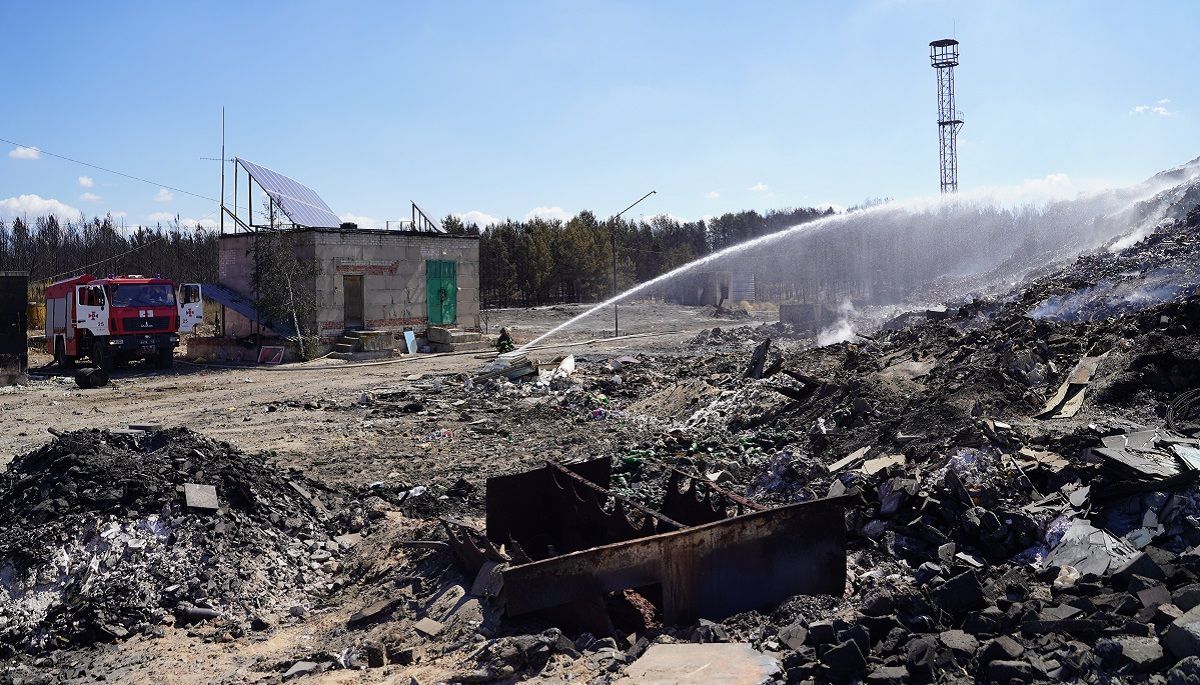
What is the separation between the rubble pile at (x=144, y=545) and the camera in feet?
21.7

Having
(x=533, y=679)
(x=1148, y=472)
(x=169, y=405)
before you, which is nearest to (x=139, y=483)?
(x=533, y=679)

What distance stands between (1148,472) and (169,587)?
24.9 ft

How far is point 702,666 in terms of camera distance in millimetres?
5070

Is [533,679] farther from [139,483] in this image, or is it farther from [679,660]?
[139,483]

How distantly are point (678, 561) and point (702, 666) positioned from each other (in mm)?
896

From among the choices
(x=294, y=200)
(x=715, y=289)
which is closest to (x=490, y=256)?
(x=715, y=289)

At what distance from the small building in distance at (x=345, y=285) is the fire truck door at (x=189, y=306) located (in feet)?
9.15

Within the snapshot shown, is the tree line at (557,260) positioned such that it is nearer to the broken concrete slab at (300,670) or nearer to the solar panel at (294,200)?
the solar panel at (294,200)

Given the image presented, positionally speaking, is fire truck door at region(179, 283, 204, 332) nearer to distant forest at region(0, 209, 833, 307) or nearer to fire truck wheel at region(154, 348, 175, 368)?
fire truck wheel at region(154, 348, 175, 368)

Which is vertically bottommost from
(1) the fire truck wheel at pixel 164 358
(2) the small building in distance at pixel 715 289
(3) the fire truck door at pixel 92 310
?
(1) the fire truck wheel at pixel 164 358

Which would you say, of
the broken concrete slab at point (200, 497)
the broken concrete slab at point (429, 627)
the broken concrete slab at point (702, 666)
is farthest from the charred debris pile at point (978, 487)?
the broken concrete slab at point (200, 497)

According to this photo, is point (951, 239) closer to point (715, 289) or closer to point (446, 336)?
point (715, 289)

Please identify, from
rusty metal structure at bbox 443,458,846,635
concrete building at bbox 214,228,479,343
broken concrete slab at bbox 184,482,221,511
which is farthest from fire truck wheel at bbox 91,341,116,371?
rusty metal structure at bbox 443,458,846,635

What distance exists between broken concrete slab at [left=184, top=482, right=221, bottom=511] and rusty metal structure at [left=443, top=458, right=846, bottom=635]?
2074 millimetres
